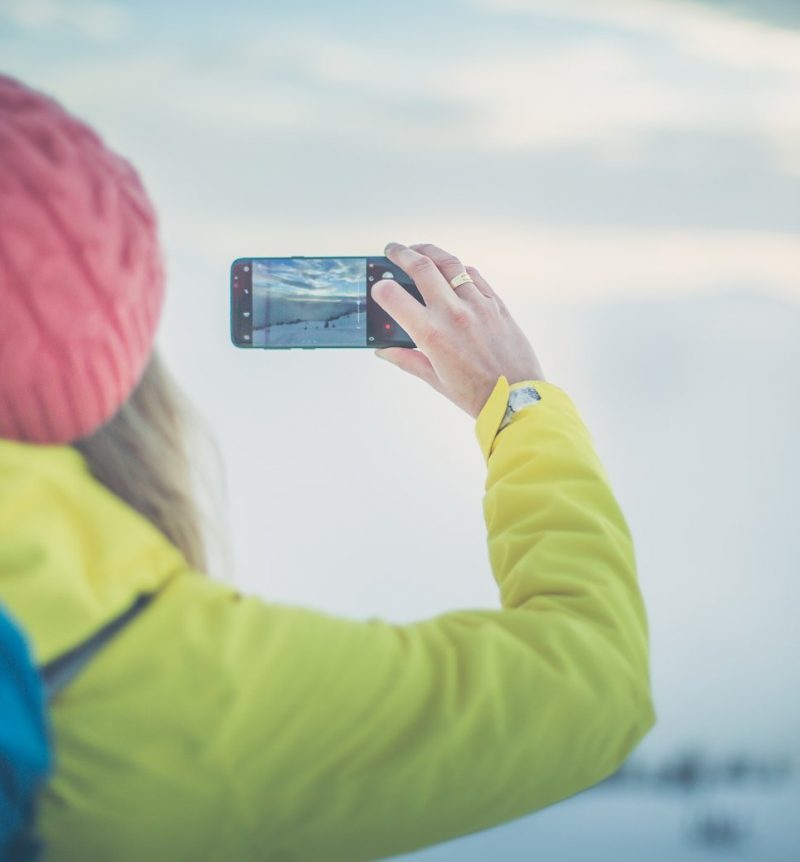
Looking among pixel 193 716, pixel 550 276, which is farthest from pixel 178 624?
pixel 550 276

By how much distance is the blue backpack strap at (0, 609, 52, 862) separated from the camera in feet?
0.94

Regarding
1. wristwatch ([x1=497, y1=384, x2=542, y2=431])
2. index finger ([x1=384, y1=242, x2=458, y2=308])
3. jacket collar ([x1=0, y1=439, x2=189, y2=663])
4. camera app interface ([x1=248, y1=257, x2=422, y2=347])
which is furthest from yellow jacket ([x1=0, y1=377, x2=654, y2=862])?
camera app interface ([x1=248, y1=257, x2=422, y2=347])

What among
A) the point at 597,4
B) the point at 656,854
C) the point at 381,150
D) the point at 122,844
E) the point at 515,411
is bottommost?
the point at 656,854

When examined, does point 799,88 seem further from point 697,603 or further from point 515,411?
point 515,411

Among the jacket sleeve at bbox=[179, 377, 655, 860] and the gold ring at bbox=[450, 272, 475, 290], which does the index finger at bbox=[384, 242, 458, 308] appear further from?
the jacket sleeve at bbox=[179, 377, 655, 860]

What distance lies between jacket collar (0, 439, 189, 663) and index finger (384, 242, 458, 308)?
0.30m

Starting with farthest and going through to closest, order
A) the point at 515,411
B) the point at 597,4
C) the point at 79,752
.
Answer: the point at 597,4 → the point at 515,411 → the point at 79,752

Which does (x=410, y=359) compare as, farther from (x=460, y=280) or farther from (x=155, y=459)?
(x=155, y=459)

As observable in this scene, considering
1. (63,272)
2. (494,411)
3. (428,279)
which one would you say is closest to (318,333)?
(428,279)

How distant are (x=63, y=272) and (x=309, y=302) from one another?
42 cm

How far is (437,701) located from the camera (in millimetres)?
358

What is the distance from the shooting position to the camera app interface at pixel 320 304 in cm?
72

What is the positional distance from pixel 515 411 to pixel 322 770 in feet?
0.74

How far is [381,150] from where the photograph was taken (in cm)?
90
